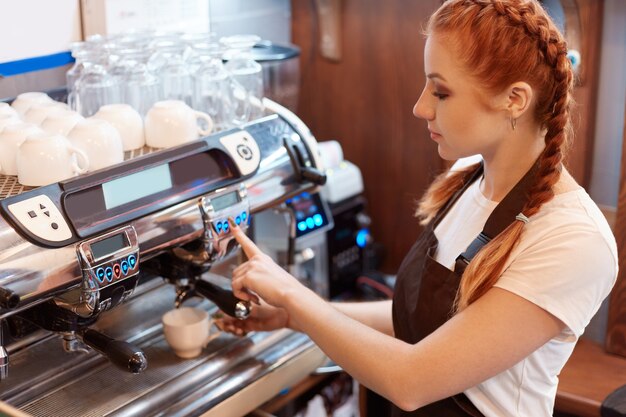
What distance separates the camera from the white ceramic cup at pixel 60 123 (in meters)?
1.49

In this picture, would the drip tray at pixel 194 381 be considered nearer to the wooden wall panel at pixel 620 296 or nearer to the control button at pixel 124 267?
the control button at pixel 124 267

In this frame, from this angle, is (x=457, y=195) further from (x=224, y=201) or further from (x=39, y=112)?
(x=39, y=112)

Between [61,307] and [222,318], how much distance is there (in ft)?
1.37

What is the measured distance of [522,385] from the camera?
1.40m

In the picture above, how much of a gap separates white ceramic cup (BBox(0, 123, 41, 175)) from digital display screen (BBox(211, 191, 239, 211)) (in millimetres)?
326

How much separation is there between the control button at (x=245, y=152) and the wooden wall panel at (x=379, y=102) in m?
0.92

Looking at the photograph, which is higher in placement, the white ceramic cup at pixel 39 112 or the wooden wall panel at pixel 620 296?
the white ceramic cup at pixel 39 112

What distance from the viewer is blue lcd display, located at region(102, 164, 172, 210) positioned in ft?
4.58

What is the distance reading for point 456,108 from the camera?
1341mm

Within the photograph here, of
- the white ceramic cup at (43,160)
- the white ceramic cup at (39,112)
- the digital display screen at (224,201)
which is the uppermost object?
the white ceramic cup at (39,112)

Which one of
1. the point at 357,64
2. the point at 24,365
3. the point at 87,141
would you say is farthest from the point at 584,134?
the point at 24,365

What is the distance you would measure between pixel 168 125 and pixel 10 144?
290 millimetres

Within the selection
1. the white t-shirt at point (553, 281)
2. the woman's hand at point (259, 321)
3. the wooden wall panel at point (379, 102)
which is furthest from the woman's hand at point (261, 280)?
the wooden wall panel at point (379, 102)

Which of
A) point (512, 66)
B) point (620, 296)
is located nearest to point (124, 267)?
point (512, 66)
